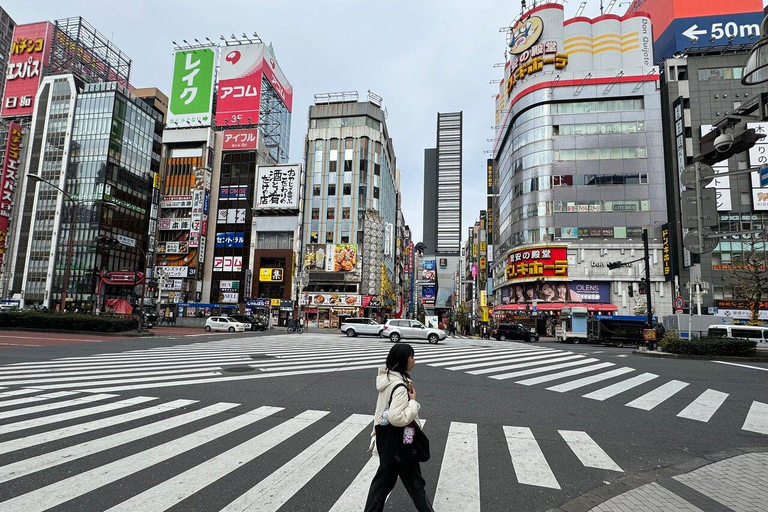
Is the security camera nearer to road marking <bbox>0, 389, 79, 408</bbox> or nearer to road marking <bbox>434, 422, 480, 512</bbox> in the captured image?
road marking <bbox>434, 422, 480, 512</bbox>

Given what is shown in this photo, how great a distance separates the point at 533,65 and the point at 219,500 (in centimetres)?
6132

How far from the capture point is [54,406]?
689cm

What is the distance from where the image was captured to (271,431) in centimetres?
583

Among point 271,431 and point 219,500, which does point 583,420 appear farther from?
point 219,500

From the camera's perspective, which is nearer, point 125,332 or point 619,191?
point 125,332

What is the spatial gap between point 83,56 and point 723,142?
3657 inches

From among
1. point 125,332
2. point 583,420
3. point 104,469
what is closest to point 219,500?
point 104,469

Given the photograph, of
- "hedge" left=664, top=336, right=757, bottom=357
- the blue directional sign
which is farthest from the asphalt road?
the blue directional sign

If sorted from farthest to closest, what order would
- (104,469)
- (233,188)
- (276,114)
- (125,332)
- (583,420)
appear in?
(276,114) < (233,188) < (125,332) < (583,420) < (104,469)

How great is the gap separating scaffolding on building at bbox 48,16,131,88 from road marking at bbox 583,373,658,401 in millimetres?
87113

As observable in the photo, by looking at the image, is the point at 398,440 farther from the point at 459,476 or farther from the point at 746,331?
the point at 746,331

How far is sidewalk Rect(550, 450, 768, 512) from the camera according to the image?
3.62 metres

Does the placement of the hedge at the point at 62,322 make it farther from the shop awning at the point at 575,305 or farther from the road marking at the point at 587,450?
the shop awning at the point at 575,305

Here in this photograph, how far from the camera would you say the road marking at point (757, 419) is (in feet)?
21.5
